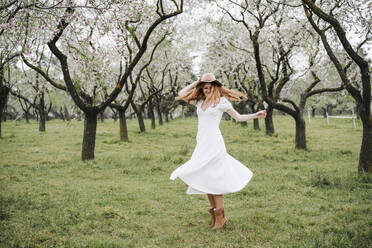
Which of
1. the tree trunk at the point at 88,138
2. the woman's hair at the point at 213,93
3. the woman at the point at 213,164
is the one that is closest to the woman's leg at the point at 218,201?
the woman at the point at 213,164

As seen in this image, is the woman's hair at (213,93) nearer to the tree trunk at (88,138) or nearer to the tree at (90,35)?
the tree at (90,35)

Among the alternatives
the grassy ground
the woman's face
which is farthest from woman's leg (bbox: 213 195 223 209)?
the woman's face

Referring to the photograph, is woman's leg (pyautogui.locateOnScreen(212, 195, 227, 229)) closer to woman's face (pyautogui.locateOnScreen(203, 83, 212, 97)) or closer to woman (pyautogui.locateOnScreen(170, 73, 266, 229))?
woman (pyautogui.locateOnScreen(170, 73, 266, 229))

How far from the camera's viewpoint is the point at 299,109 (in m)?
15.7

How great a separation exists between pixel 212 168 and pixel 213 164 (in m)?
0.08

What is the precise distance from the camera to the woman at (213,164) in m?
5.48

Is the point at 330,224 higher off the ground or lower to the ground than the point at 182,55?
lower

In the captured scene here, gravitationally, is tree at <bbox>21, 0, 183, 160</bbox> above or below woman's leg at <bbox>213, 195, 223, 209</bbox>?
above

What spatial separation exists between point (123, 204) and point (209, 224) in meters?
2.53

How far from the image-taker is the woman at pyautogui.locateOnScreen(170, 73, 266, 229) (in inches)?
216

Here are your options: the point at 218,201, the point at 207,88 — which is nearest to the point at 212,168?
the point at 218,201

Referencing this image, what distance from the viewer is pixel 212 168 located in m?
5.55

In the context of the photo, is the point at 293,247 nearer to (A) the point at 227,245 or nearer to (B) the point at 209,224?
(A) the point at 227,245

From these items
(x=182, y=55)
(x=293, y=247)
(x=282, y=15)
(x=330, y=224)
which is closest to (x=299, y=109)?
(x=282, y=15)
